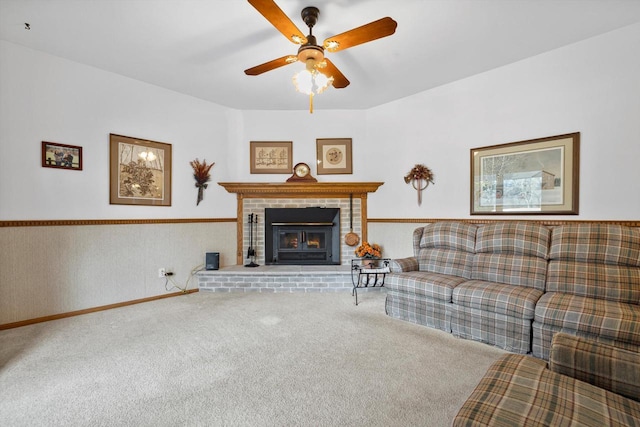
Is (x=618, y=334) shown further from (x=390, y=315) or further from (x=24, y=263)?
(x=24, y=263)

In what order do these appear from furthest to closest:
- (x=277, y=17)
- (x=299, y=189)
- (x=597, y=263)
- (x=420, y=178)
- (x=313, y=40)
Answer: (x=299, y=189) < (x=420, y=178) < (x=597, y=263) < (x=313, y=40) < (x=277, y=17)

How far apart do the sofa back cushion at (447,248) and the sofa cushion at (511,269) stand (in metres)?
0.11

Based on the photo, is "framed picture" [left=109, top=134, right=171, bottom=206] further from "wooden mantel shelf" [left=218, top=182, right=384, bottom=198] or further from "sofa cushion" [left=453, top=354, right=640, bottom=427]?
"sofa cushion" [left=453, top=354, right=640, bottom=427]

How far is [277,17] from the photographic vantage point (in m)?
1.91

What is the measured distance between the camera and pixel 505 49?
9.58ft

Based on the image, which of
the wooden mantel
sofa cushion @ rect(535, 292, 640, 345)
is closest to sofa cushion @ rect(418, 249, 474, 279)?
sofa cushion @ rect(535, 292, 640, 345)

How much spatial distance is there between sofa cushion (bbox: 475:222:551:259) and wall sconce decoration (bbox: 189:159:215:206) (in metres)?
3.64

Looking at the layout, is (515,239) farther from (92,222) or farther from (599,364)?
(92,222)

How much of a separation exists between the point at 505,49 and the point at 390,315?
9.73ft

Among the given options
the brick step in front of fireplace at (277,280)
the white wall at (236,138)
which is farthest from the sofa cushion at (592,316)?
the brick step in front of fireplace at (277,280)

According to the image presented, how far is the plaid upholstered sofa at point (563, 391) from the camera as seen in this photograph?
97 centimetres

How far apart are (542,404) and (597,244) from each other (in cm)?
206

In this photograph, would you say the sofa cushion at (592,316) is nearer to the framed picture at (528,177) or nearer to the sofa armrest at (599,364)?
the sofa armrest at (599,364)

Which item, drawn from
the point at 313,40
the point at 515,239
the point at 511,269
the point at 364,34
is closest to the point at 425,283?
the point at 511,269
